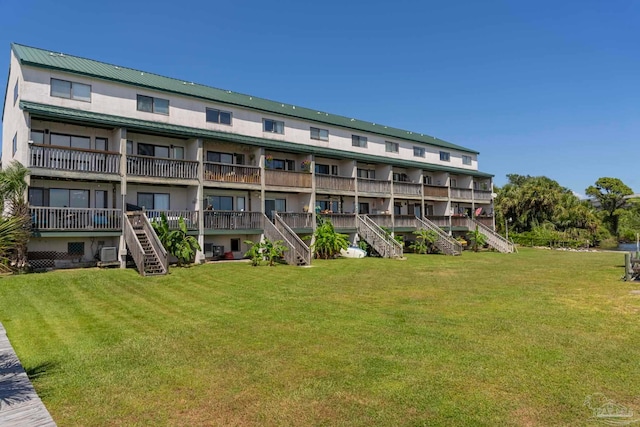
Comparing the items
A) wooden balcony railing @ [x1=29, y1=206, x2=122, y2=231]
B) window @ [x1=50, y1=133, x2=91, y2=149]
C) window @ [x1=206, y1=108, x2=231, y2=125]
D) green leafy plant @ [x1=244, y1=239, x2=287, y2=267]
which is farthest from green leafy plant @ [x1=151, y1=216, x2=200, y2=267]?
window @ [x1=206, y1=108, x2=231, y2=125]

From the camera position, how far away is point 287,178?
25562 millimetres

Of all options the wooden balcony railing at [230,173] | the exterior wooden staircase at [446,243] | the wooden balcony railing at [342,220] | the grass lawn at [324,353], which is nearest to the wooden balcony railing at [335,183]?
the wooden balcony railing at [342,220]

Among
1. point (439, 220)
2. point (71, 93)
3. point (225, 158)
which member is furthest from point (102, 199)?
point (439, 220)

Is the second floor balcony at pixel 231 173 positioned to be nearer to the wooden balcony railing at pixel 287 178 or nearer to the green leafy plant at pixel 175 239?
the wooden balcony railing at pixel 287 178

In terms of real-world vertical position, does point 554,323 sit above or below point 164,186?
below

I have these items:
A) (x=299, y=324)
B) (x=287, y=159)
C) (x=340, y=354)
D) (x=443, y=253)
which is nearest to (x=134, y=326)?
(x=299, y=324)

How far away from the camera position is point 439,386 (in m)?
5.43

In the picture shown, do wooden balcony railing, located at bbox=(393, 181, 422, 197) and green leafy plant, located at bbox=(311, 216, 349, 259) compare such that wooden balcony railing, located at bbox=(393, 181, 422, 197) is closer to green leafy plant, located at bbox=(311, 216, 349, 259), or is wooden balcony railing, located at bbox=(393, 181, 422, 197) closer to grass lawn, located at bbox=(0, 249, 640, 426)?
green leafy plant, located at bbox=(311, 216, 349, 259)

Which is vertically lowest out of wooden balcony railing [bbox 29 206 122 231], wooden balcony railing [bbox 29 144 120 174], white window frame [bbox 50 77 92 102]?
wooden balcony railing [bbox 29 206 122 231]

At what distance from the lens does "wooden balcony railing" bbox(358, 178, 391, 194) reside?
30.2 m

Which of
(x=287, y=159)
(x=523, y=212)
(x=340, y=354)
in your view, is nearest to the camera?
(x=340, y=354)

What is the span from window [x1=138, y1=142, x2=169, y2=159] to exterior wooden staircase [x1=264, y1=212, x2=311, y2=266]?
23.5 ft

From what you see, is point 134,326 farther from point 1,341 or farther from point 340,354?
point 340,354

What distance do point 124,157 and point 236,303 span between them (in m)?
12.0
